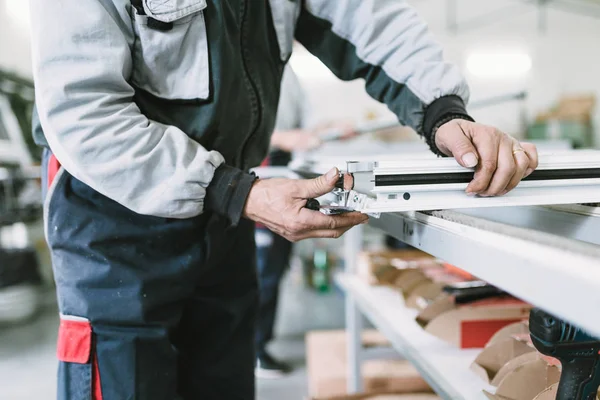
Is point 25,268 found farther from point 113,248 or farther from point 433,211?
point 433,211

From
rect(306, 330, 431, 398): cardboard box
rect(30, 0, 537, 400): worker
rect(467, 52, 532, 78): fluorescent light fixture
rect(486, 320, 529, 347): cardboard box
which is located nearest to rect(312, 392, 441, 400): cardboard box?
rect(306, 330, 431, 398): cardboard box

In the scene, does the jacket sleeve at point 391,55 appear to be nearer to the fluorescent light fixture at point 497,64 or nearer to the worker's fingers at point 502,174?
the worker's fingers at point 502,174

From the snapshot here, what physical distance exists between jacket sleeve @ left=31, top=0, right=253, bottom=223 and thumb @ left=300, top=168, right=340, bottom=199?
9 cm

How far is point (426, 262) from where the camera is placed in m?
1.62

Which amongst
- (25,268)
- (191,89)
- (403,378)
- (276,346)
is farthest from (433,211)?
(25,268)

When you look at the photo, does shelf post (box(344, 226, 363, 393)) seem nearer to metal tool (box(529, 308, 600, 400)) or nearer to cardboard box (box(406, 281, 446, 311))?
cardboard box (box(406, 281, 446, 311))

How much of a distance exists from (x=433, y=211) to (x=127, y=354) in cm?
52

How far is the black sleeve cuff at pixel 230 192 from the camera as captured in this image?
26.8 inches

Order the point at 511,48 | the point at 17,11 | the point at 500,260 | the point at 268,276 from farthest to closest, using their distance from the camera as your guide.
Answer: the point at 511,48
the point at 17,11
the point at 268,276
the point at 500,260

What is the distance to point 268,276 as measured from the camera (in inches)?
92.4

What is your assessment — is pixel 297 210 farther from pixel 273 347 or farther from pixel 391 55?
pixel 273 347

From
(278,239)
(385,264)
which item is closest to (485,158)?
(385,264)

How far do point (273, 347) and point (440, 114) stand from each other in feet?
6.56

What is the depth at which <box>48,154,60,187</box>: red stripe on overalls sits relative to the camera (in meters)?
0.79
